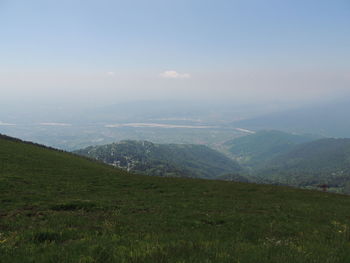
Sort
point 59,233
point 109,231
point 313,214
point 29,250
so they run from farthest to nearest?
point 313,214, point 109,231, point 59,233, point 29,250

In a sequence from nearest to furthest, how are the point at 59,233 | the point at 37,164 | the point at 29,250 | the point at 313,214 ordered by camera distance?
the point at 29,250 → the point at 59,233 → the point at 313,214 → the point at 37,164

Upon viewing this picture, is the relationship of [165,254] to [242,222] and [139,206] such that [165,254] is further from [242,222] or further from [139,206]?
[139,206]

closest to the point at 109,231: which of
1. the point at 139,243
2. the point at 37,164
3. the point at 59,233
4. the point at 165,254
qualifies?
the point at 59,233

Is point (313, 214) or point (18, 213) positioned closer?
point (18, 213)

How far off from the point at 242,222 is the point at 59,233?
Result: 11401 millimetres

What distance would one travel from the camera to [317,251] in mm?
7938

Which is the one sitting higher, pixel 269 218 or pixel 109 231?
pixel 109 231

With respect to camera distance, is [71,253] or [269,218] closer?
[71,253]

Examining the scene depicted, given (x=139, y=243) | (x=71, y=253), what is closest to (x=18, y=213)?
(x=71, y=253)

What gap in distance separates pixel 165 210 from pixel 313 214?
14025mm

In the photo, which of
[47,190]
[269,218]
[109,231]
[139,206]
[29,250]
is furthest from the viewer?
[47,190]

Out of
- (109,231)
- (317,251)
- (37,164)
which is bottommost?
(37,164)

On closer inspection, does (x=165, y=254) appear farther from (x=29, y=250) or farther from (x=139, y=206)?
(x=139, y=206)

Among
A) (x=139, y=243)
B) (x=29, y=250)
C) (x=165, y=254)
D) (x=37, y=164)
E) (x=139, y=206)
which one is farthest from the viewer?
(x=37, y=164)
